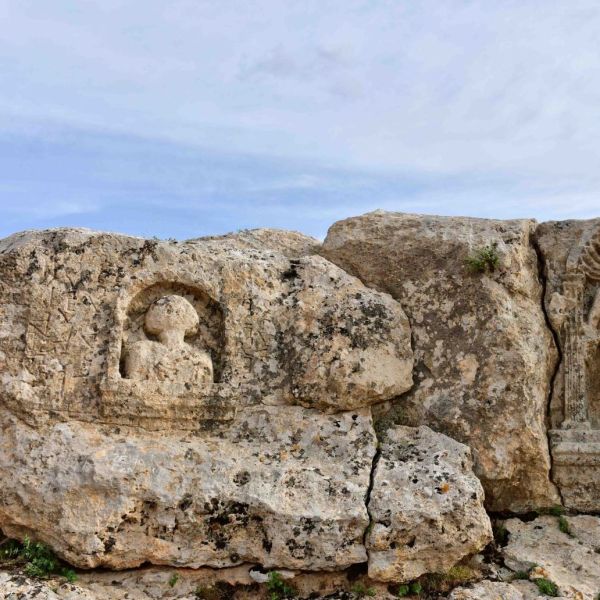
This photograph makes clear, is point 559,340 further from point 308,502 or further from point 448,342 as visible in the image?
point 308,502

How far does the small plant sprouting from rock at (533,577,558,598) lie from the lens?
19.4 feet

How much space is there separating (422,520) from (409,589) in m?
0.58

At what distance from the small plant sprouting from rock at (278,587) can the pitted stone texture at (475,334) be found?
188 cm

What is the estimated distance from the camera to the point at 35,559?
5871mm

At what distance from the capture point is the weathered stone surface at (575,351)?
7.03 metres

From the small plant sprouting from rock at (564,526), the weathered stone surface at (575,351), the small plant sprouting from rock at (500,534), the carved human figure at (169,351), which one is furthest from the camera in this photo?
the weathered stone surface at (575,351)

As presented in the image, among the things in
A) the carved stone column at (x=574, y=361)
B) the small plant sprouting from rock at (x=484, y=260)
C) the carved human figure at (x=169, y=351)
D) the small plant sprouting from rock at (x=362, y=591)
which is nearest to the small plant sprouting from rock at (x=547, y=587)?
the small plant sprouting from rock at (x=362, y=591)

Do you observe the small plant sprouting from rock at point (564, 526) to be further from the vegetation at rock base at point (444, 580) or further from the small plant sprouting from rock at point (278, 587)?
the small plant sprouting from rock at point (278, 587)

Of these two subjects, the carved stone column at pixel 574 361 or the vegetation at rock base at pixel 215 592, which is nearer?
the vegetation at rock base at pixel 215 592

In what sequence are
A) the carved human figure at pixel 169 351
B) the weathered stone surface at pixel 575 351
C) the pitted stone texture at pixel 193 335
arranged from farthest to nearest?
the weathered stone surface at pixel 575 351 → the carved human figure at pixel 169 351 → the pitted stone texture at pixel 193 335

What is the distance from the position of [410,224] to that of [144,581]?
4305 millimetres

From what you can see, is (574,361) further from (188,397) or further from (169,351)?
(169,351)

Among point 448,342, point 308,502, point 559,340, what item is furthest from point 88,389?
point 559,340

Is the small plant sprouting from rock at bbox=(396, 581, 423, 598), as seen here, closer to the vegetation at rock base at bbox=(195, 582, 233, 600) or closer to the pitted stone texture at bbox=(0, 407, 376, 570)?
the pitted stone texture at bbox=(0, 407, 376, 570)
